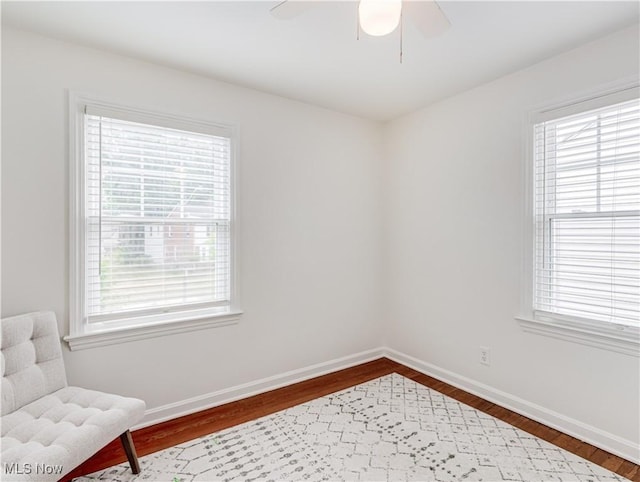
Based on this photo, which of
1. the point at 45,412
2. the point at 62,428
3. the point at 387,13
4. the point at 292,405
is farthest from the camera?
the point at 292,405

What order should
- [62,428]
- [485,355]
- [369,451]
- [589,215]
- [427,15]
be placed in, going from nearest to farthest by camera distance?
[427,15], [62,428], [369,451], [589,215], [485,355]

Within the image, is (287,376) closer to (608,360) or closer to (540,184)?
(608,360)

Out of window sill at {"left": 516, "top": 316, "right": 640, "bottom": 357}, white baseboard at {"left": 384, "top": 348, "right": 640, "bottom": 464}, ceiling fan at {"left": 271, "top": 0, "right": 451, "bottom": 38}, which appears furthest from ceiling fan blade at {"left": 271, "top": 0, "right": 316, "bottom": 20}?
white baseboard at {"left": 384, "top": 348, "right": 640, "bottom": 464}

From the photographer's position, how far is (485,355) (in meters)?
2.81

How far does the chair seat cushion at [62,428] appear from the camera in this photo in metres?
1.43

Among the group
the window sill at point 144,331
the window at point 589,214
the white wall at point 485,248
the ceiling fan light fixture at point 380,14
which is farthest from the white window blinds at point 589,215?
the window sill at point 144,331

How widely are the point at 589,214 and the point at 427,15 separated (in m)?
1.67

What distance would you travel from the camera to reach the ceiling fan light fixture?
1.24m

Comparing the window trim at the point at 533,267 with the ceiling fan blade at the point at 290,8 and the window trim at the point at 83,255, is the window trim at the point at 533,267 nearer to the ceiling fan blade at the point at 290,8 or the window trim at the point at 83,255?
the ceiling fan blade at the point at 290,8

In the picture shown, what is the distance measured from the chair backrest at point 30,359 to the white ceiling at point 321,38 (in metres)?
1.69

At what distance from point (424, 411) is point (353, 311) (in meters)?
1.19

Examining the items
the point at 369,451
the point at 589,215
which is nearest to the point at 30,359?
the point at 369,451

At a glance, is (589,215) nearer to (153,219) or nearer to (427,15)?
(427,15)

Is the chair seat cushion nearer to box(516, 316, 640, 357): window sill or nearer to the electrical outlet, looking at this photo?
the electrical outlet
